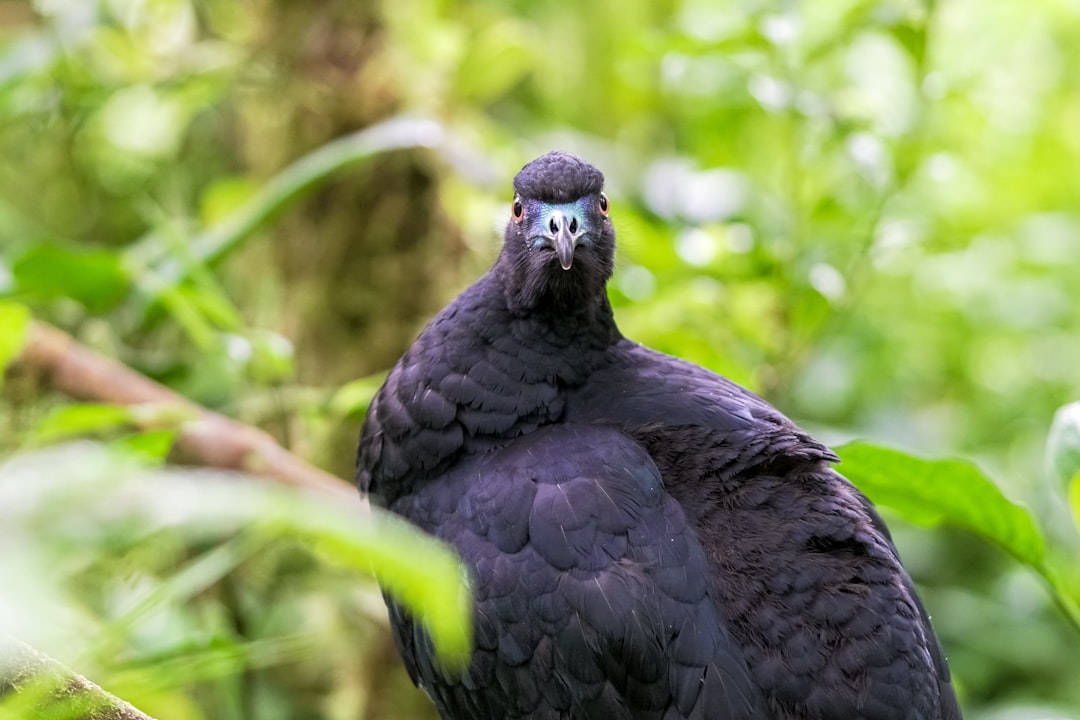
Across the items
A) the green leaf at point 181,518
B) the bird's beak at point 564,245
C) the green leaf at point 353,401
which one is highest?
the bird's beak at point 564,245

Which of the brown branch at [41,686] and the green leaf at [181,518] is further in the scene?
the brown branch at [41,686]

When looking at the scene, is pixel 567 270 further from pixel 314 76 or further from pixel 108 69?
pixel 108 69

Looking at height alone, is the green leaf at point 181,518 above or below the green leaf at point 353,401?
above

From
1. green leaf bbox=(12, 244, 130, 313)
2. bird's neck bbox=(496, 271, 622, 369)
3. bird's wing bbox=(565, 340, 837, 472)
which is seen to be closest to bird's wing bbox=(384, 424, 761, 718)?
bird's wing bbox=(565, 340, 837, 472)

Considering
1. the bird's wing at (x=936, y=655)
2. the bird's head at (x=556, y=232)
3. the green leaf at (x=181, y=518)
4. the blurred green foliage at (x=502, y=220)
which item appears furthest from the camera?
the blurred green foliage at (x=502, y=220)

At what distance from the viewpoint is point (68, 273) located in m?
2.73

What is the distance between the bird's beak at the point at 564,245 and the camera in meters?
2.36

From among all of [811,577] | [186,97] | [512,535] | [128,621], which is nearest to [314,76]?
[186,97]

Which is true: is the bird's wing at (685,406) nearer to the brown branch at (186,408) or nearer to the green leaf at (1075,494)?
the green leaf at (1075,494)

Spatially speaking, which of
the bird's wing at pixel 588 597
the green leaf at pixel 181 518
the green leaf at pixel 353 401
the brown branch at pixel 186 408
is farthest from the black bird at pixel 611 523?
the green leaf at pixel 181 518

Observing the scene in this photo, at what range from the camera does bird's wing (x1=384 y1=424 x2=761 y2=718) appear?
78.9 inches

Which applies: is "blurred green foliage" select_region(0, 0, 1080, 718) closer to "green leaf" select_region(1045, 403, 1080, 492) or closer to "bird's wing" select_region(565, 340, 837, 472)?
"green leaf" select_region(1045, 403, 1080, 492)

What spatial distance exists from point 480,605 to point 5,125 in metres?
2.70

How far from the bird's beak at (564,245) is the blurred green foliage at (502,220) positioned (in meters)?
0.50
